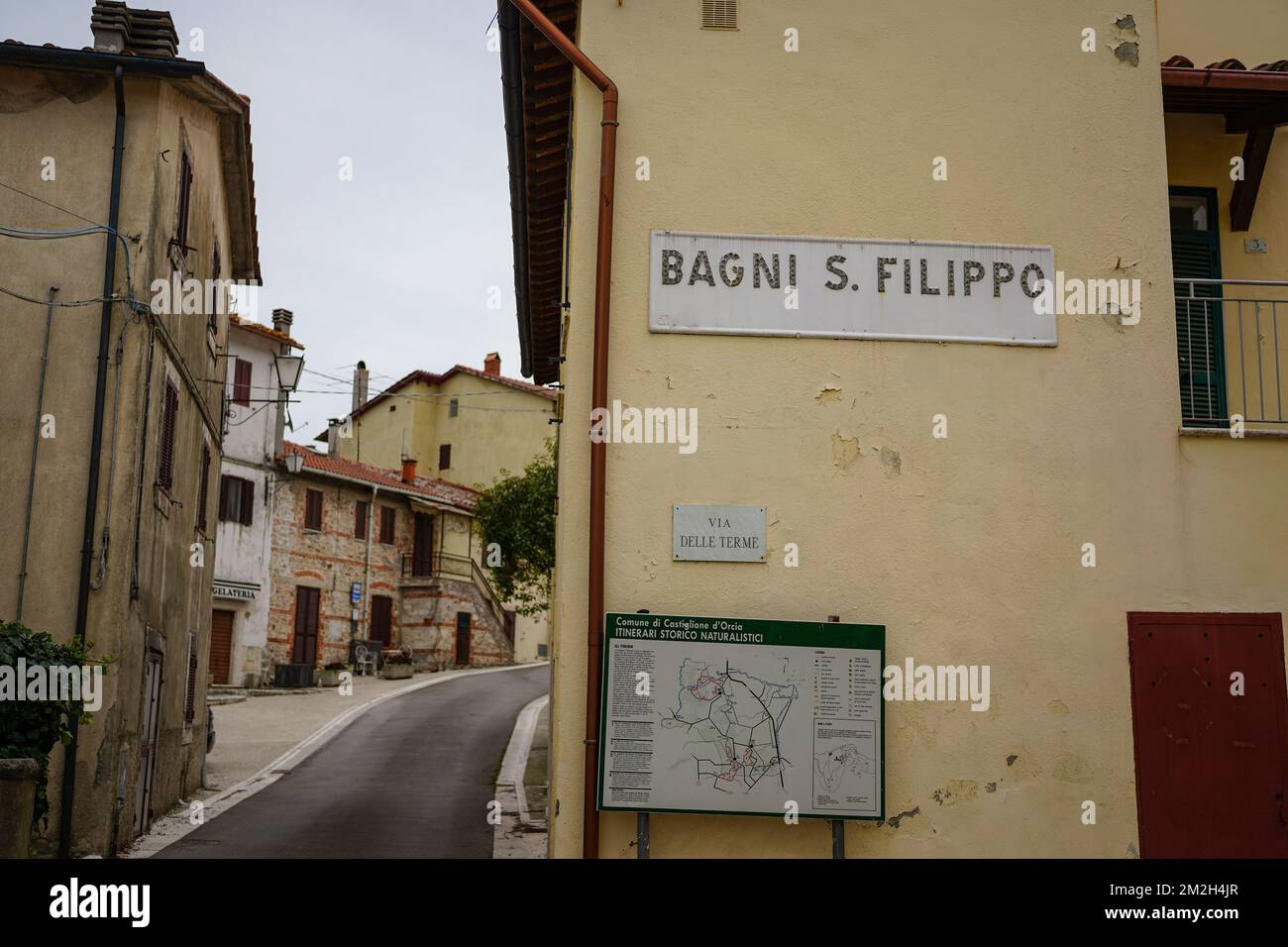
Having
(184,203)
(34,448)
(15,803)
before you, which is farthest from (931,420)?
(184,203)

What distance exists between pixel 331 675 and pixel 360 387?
59.0ft

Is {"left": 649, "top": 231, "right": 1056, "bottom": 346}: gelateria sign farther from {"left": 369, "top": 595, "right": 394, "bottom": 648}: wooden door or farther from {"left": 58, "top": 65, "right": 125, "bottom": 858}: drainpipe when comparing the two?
{"left": 369, "top": 595, "right": 394, "bottom": 648}: wooden door

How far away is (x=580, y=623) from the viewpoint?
7777 mm

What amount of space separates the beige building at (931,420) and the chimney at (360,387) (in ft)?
142

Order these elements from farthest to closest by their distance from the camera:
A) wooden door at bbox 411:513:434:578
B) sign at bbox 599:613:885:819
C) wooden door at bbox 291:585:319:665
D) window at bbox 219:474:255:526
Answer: wooden door at bbox 411:513:434:578
wooden door at bbox 291:585:319:665
window at bbox 219:474:255:526
sign at bbox 599:613:885:819

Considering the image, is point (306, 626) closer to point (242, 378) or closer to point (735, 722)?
point (242, 378)

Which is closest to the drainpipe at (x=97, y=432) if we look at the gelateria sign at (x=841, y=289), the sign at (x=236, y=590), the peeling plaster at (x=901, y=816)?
the gelateria sign at (x=841, y=289)

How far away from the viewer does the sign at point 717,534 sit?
788cm

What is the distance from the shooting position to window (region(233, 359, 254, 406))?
34.5 metres

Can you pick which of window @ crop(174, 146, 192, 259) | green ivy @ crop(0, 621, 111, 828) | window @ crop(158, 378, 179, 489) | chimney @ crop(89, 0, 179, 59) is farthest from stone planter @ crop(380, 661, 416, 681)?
green ivy @ crop(0, 621, 111, 828)

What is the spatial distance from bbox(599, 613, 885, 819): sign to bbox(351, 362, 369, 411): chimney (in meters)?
44.9

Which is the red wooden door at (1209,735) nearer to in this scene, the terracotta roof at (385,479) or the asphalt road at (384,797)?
the asphalt road at (384,797)
